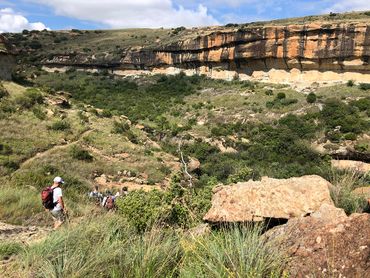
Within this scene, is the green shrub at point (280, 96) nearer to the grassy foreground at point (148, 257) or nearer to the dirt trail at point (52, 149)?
the dirt trail at point (52, 149)

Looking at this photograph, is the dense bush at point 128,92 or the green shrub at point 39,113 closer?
the green shrub at point 39,113

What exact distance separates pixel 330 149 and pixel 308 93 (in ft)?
56.9

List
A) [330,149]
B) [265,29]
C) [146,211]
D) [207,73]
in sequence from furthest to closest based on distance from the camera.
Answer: [207,73]
[265,29]
[330,149]
[146,211]

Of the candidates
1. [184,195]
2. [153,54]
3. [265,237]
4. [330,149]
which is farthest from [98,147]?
[153,54]

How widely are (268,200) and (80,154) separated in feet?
76.4

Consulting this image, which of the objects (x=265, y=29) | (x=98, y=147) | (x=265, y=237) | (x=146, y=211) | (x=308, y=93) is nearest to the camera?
(x=265, y=237)

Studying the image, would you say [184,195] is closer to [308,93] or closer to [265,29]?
[308,93]

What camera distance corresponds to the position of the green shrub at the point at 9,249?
15.4ft

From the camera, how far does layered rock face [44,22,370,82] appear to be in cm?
5094

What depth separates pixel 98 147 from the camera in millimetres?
30453

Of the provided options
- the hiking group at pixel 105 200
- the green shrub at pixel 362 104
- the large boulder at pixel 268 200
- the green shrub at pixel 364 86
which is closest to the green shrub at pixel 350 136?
the green shrub at pixel 362 104

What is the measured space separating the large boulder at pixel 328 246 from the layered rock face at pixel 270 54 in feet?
166

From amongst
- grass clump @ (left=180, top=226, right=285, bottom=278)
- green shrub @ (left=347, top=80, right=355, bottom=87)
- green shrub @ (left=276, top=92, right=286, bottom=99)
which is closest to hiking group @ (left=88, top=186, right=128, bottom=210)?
grass clump @ (left=180, top=226, right=285, bottom=278)

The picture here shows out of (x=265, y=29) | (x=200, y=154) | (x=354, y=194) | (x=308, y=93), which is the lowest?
(x=200, y=154)
